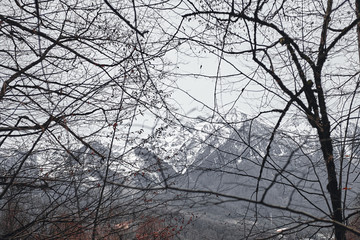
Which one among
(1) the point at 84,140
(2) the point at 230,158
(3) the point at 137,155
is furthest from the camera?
(1) the point at 84,140

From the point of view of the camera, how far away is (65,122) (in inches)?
108

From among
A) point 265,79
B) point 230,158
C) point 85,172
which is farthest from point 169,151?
point 265,79

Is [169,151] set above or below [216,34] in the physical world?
below

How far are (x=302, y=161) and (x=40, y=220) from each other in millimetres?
2355

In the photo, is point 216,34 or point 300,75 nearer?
point 216,34

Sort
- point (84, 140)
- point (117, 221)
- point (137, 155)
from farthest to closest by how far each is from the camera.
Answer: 1. point (84, 140)
2. point (137, 155)
3. point (117, 221)

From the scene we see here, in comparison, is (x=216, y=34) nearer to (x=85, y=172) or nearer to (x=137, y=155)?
(x=137, y=155)

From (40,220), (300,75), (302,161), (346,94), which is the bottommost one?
(302,161)

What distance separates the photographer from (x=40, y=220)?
2262mm

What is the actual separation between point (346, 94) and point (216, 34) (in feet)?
4.58

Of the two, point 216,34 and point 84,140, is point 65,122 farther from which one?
point 216,34

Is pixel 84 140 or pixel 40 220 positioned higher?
pixel 84 140

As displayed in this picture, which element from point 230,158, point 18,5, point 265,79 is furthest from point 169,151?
point 18,5

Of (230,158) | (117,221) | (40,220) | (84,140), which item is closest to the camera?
(40,220)
